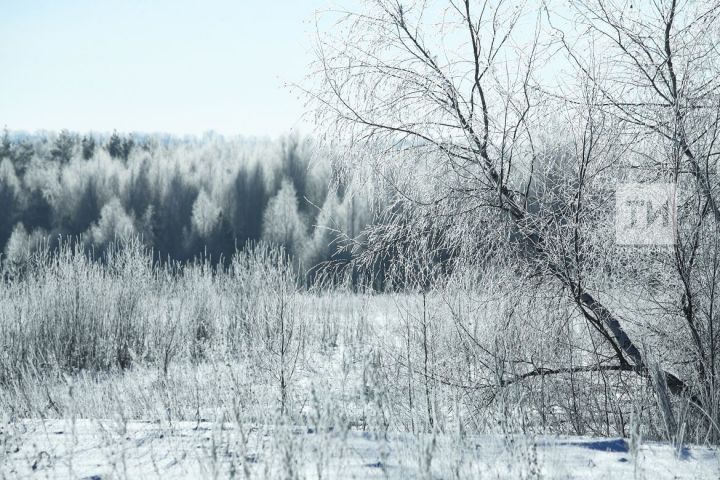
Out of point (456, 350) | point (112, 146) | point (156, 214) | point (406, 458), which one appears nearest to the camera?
point (406, 458)

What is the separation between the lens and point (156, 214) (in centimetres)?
3033

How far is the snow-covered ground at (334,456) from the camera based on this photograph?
2.33 m

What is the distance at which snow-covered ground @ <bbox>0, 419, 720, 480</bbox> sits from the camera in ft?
7.64

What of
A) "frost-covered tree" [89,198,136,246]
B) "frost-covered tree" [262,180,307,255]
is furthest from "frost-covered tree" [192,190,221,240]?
"frost-covered tree" [89,198,136,246]

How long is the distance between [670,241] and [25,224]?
113ft

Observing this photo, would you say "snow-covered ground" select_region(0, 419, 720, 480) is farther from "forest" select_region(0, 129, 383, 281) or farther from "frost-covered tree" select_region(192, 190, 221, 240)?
"frost-covered tree" select_region(192, 190, 221, 240)

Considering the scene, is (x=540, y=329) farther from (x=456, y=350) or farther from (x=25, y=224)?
(x=25, y=224)

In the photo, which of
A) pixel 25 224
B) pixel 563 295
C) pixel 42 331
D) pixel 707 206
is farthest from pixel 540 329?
pixel 25 224

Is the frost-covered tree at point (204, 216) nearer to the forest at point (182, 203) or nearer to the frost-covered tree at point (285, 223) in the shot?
the forest at point (182, 203)

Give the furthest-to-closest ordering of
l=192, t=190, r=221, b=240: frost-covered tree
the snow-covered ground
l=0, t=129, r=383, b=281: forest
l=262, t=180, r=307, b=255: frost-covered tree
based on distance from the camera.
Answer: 1. l=192, t=190, r=221, b=240: frost-covered tree
2. l=0, t=129, r=383, b=281: forest
3. l=262, t=180, r=307, b=255: frost-covered tree
4. the snow-covered ground

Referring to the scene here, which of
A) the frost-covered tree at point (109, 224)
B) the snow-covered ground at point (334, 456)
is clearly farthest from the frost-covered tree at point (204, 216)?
the snow-covered ground at point (334, 456)

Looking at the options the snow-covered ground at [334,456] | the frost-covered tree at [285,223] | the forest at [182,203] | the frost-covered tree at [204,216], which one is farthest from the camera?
the frost-covered tree at [204,216]

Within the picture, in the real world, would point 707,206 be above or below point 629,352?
above

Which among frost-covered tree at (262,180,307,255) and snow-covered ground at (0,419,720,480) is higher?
frost-covered tree at (262,180,307,255)
